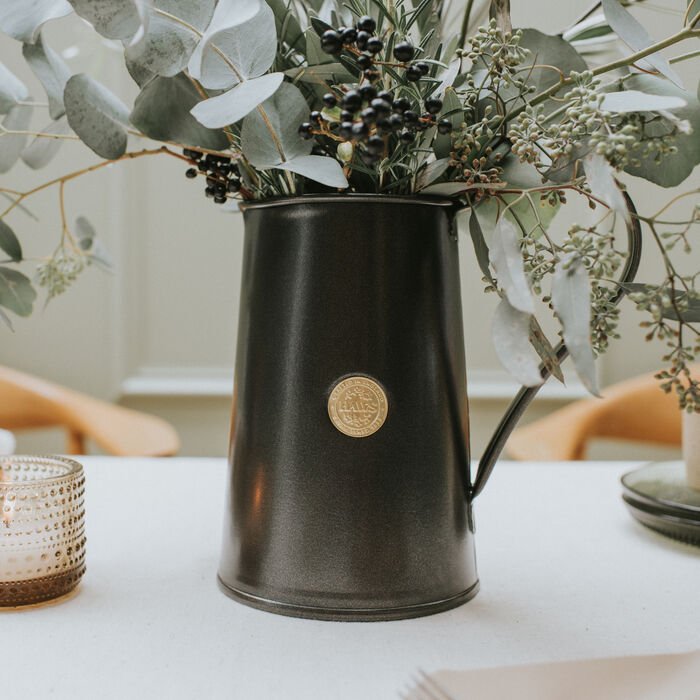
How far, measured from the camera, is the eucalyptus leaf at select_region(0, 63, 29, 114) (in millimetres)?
518

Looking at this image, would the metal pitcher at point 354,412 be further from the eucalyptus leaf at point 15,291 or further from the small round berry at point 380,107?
the eucalyptus leaf at point 15,291

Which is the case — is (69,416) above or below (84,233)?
below

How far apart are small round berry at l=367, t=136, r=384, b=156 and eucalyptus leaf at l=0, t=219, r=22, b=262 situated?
0.30m

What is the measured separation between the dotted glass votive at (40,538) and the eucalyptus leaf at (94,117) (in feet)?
0.59

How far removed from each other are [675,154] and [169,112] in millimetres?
255

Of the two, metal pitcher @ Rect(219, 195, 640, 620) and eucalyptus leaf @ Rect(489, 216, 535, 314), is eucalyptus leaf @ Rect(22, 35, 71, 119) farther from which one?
eucalyptus leaf @ Rect(489, 216, 535, 314)

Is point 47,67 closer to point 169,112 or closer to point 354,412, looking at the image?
point 169,112

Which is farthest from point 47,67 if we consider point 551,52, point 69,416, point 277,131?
point 69,416

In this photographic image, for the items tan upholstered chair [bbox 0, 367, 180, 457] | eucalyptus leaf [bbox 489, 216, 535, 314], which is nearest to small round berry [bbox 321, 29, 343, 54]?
eucalyptus leaf [bbox 489, 216, 535, 314]

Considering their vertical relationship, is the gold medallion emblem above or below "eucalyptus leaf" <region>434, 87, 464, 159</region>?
below

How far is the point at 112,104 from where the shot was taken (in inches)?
17.9

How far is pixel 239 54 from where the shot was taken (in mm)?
382

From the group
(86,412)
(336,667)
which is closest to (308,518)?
(336,667)

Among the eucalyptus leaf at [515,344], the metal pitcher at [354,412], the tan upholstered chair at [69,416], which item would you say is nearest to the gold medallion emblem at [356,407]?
the metal pitcher at [354,412]
